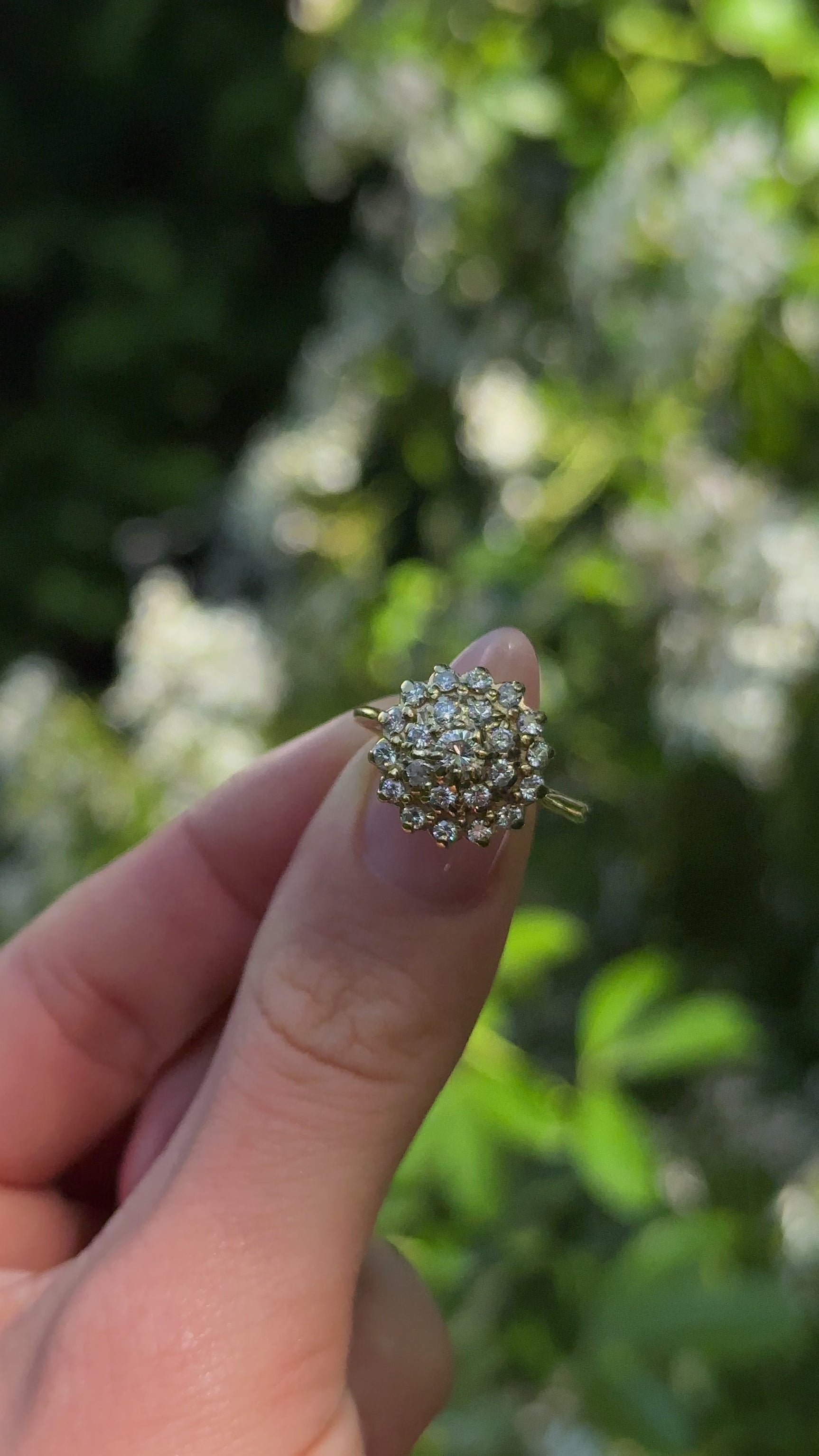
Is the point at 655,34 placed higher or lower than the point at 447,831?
higher

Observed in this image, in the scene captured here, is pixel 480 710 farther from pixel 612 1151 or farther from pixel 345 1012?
pixel 612 1151

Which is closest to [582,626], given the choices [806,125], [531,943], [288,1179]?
[531,943]

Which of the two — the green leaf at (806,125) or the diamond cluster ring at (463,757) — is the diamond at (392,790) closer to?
the diamond cluster ring at (463,757)

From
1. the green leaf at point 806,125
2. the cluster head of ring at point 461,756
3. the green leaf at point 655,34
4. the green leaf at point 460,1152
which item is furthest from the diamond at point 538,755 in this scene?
the green leaf at point 655,34

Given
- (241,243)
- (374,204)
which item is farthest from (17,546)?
(374,204)

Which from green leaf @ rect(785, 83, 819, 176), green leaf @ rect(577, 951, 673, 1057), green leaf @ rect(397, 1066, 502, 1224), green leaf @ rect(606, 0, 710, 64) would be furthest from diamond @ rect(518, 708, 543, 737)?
green leaf @ rect(606, 0, 710, 64)

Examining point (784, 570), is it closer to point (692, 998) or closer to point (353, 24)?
point (692, 998)

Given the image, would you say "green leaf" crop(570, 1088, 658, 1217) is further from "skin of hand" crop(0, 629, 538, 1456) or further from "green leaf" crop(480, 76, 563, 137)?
"green leaf" crop(480, 76, 563, 137)
